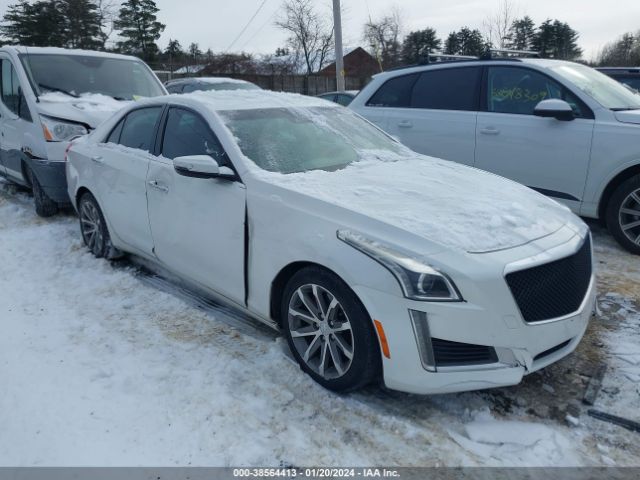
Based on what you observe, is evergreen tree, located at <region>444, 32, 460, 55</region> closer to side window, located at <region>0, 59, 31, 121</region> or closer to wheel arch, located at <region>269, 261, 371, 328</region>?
side window, located at <region>0, 59, 31, 121</region>

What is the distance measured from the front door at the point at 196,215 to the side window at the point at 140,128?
213 millimetres

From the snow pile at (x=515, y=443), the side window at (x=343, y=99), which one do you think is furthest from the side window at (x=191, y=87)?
the snow pile at (x=515, y=443)

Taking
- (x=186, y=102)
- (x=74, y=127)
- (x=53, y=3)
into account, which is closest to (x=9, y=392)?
(x=186, y=102)

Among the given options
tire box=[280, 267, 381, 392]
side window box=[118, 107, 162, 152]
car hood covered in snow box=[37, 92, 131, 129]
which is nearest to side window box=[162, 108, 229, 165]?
side window box=[118, 107, 162, 152]

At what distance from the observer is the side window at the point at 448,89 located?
5.90m

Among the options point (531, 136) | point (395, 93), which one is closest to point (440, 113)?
point (395, 93)

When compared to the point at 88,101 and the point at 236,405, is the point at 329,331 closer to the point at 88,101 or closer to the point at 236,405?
the point at 236,405

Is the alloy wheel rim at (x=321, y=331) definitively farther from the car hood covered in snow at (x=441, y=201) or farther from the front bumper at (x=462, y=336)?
the car hood covered in snow at (x=441, y=201)

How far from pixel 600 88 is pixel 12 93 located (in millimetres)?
7082

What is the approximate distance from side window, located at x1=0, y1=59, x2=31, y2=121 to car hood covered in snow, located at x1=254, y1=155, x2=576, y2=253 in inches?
190

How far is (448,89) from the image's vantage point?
6.10 meters

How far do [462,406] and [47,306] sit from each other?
10.3 ft

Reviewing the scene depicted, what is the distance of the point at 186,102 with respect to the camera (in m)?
3.98

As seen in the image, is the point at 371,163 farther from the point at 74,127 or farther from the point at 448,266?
the point at 74,127
